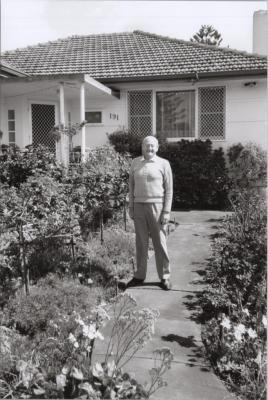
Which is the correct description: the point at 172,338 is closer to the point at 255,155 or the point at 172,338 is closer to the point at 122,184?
the point at 122,184

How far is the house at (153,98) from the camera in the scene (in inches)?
530

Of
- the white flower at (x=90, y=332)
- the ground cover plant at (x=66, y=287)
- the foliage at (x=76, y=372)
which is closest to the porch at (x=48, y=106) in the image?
the ground cover plant at (x=66, y=287)

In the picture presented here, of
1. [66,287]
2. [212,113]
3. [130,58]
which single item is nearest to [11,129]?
[130,58]

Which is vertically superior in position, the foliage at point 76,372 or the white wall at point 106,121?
the white wall at point 106,121

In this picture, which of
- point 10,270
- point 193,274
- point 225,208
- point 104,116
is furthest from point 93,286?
point 104,116

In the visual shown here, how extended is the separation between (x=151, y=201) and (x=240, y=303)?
65.3 inches

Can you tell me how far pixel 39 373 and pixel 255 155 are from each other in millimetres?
10320

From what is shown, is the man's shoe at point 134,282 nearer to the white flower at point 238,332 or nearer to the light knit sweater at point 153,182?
the light knit sweater at point 153,182

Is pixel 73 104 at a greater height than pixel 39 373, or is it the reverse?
pixel 73 104

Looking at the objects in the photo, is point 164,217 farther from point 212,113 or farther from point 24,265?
point 212,113

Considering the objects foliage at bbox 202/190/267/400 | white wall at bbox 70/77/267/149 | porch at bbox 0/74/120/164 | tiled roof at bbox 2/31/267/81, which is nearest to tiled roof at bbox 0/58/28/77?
porch at bbox 0/74/120/164

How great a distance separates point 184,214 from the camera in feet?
37.5

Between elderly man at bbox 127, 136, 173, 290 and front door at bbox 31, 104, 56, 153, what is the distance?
9.05 metres

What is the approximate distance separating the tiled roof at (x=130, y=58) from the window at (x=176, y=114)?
35.1 inches
